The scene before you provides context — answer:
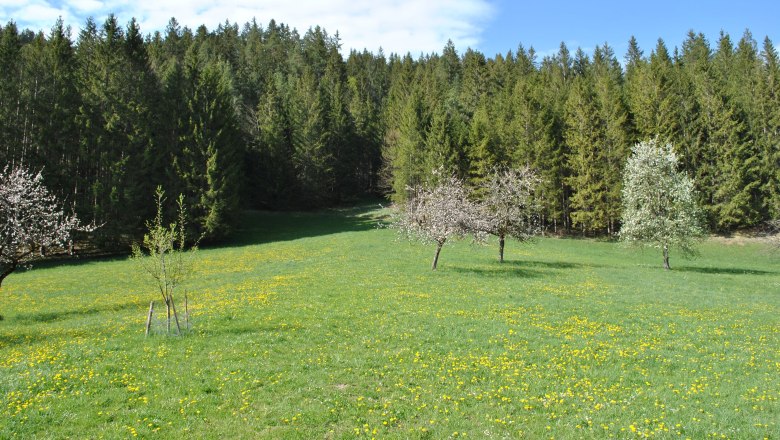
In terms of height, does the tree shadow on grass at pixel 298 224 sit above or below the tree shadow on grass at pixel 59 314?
above

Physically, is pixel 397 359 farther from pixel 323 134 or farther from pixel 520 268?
pixel 323 134

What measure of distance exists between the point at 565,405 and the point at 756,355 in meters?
8.30

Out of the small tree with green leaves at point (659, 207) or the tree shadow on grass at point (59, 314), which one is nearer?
the tree shadow on grass at point (59, 314)

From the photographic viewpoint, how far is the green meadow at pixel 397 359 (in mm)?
8820

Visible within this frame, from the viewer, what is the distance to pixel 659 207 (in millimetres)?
36500

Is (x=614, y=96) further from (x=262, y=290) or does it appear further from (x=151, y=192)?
(x=151, y=192)

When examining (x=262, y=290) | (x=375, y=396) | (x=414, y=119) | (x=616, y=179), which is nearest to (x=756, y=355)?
(x=375, y=396)

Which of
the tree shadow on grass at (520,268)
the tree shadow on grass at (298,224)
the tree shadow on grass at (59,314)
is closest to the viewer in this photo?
the tree shadow on grass at (59,314)

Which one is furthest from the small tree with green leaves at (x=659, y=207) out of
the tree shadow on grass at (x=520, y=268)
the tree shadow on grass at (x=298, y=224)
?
the tree shadow on grass at (x=298, y=224)

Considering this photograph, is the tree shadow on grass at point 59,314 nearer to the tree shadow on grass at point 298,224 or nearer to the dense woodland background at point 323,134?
the dense woodland background at point 323,134

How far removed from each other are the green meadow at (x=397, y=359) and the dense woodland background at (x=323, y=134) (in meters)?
23.3

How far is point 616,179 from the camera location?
56375 mm

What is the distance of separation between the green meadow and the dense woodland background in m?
23.3

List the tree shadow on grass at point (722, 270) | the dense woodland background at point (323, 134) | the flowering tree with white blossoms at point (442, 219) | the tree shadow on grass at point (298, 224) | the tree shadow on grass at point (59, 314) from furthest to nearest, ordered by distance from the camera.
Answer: the tree shadow on grass at point (298, 224), the dense woodland background at point (323, 134), the tree shadow on grass at point (722, 270), the flowering tree with white blossoms at point (442, 219), the tree shadow on grass at point (59, 314)
